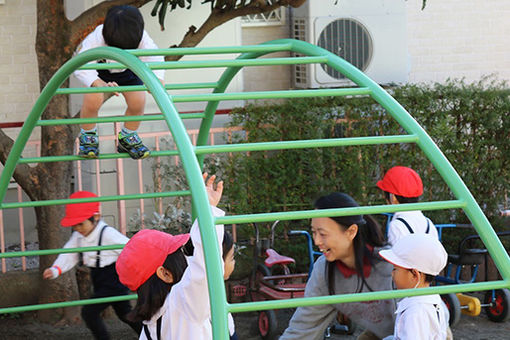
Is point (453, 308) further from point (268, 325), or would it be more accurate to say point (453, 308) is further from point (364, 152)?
point (364, 152)

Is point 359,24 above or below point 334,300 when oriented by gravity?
above

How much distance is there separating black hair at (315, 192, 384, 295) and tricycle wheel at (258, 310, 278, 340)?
2.38 meters

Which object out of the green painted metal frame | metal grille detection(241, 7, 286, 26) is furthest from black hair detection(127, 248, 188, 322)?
metal grille detection(241, 7, 286, 26)

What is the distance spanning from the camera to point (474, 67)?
8977 millimetres

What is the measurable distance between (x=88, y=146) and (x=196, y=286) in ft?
6.01

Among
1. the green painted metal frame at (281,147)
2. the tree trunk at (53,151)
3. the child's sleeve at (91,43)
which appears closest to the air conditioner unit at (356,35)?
the tree trunk at (53,151)

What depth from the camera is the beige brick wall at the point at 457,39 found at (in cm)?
884

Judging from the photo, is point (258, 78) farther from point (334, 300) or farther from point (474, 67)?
point (334, 300)

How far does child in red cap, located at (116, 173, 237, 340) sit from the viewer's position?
9.47 ft

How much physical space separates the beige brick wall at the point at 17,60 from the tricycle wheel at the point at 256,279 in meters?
3.04

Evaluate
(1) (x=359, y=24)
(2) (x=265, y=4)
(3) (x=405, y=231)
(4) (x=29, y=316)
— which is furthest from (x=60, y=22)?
(1) (x=359, y=24)

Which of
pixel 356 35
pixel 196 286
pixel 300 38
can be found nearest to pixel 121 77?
pixel 196 286

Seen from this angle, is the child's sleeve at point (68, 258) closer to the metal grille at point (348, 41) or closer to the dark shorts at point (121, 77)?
the dark shorts at point (121, 77)

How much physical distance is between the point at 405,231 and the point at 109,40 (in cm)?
199
